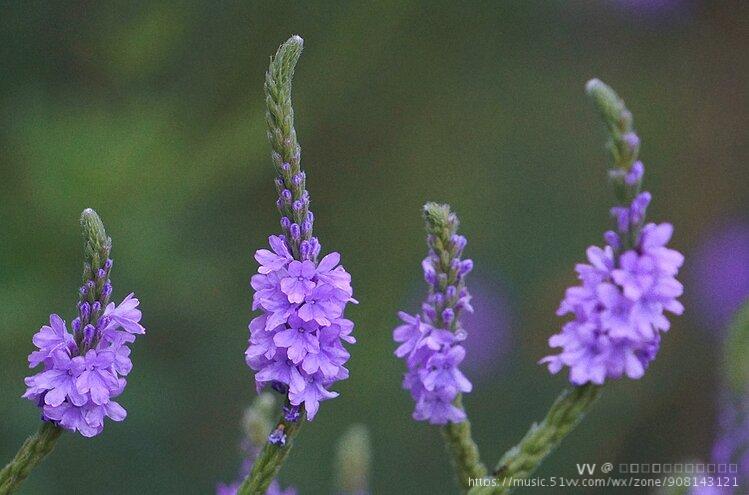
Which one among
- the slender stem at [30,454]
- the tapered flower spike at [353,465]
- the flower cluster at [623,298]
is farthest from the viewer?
the tapered flower spike at [353,465]

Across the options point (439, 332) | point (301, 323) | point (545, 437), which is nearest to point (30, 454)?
point (301, 323)

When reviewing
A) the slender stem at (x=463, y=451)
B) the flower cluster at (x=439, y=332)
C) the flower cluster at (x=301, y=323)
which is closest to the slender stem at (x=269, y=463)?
the flower cluster at (x=301, y=323)

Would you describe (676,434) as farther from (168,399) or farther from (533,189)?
(168,399)

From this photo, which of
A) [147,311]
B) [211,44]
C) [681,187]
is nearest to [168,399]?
[147,311]

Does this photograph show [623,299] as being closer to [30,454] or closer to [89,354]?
[89,354]

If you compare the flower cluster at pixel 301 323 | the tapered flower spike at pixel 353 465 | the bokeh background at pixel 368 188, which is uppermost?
the bokeh background at pixel 368 188

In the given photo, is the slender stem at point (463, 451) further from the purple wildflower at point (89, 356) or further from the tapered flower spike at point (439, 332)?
the purple wildflower at point (89, 356)

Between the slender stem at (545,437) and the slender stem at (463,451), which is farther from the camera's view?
the slender stem at (463,451)
